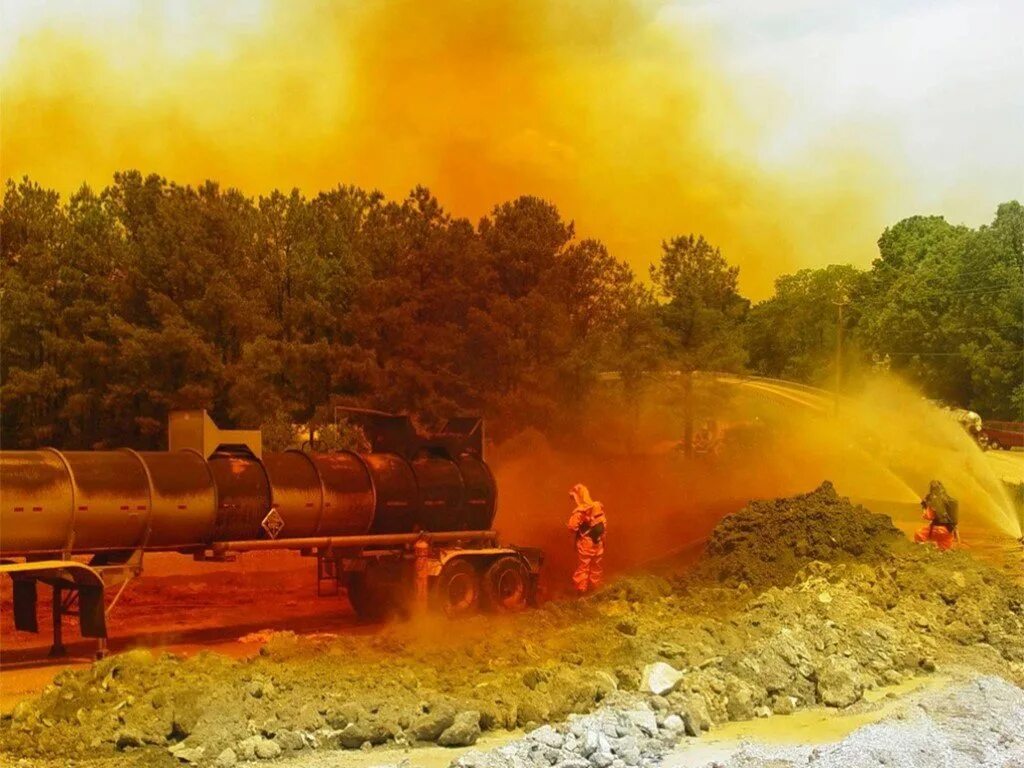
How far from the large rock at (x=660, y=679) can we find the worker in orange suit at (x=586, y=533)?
5.32m

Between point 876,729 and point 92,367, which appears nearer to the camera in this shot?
point 876,729

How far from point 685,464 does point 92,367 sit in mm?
12565

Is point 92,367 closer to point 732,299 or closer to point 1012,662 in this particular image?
point 732,299

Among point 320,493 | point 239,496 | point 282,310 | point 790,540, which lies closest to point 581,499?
point 790,540

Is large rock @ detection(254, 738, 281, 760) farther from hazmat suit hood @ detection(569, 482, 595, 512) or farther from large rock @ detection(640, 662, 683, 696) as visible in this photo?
hazmat suit hood @ detection(569, 482, 595, 512)

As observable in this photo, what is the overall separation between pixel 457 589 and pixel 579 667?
15.6ft

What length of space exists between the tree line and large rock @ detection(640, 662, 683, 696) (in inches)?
448

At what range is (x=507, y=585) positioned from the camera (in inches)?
645

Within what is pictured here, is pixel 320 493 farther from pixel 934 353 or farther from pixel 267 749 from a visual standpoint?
pixel 934 353

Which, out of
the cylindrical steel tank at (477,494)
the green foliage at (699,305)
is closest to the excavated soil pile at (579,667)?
the cylindrical steel tank at (477,494)

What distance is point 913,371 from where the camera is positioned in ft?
94.4

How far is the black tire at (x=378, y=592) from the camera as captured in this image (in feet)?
52.1

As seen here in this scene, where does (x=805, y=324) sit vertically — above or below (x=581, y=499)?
above

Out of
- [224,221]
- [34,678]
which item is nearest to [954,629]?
[34,678]
